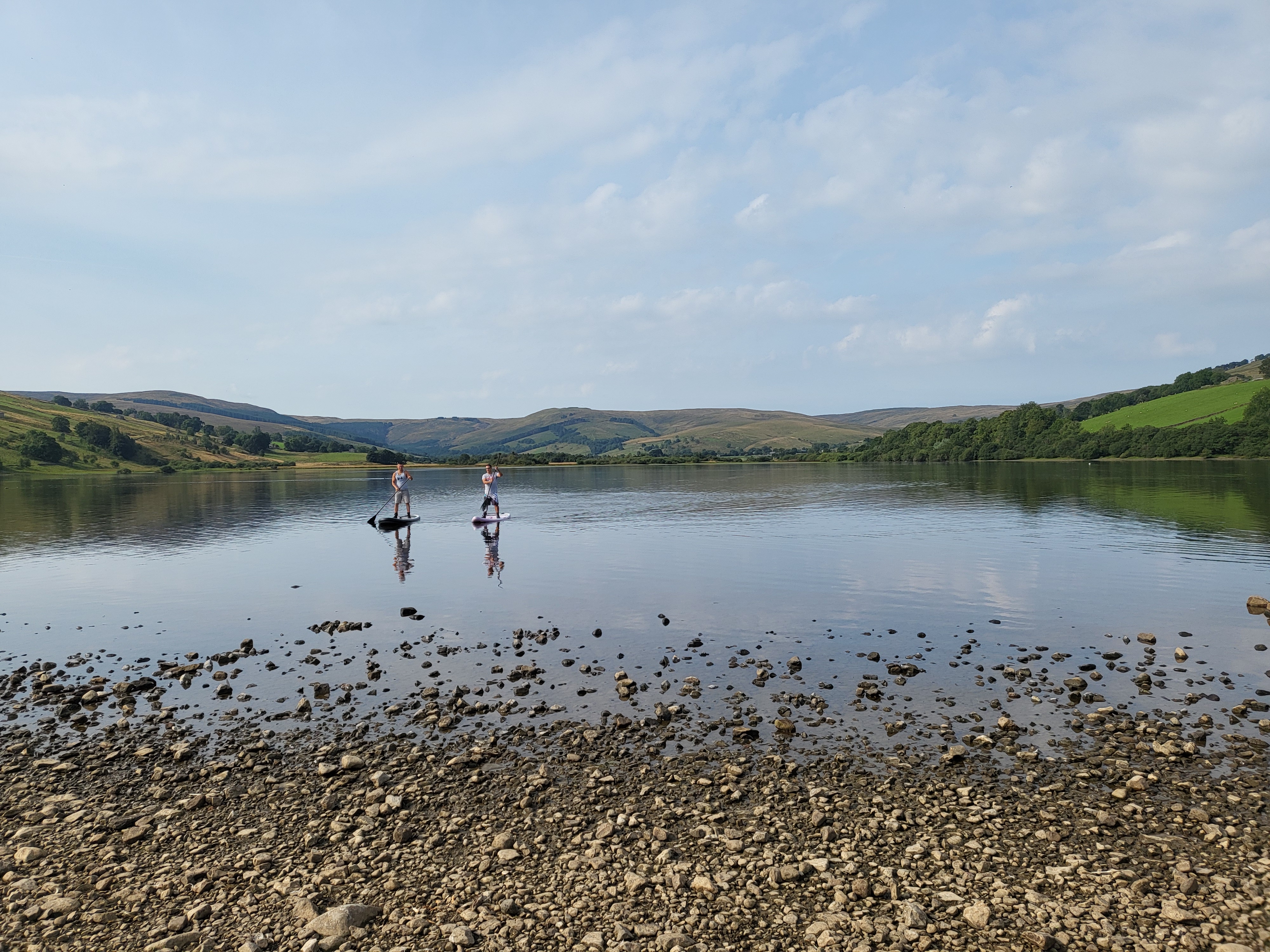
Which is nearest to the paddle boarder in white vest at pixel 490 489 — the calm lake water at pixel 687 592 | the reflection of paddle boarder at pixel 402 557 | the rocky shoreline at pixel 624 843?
the calm lake water at pixel 687 592

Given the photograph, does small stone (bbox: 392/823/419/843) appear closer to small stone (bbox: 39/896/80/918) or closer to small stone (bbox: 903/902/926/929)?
small stone (bbox: 39/896/80/918)

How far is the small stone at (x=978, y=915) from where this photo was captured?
28.2 ft

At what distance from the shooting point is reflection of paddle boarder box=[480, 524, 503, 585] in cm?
3541

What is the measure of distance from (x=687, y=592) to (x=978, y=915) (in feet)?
71.0

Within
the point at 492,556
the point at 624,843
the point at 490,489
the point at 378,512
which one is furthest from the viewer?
the point at 378,512

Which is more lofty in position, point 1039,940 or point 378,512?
point 378,512

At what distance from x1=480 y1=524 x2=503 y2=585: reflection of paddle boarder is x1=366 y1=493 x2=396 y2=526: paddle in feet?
34.9

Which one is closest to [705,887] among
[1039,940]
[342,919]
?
[1039,940]

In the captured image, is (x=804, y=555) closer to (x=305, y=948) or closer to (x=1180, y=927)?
(x=1180, y=927)

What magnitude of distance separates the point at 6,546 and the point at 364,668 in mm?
43374

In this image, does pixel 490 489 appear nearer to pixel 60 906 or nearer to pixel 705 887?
pixel 60 906

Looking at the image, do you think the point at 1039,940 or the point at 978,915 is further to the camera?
the point at 978,915

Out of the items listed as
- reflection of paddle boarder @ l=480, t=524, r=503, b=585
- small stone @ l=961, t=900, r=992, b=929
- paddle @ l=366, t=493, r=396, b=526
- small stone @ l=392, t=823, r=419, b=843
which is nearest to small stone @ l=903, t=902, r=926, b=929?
small stone @ l=961, t=900, r=992, b=929

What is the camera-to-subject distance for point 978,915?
28.5 feet
